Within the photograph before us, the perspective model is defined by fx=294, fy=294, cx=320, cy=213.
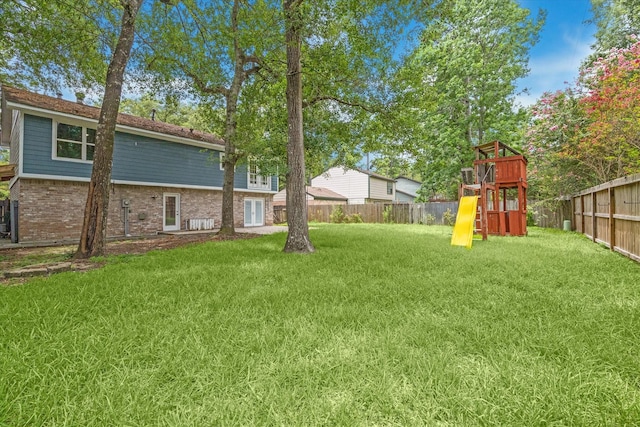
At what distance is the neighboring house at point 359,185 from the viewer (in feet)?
97.4

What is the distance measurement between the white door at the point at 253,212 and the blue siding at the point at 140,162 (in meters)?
1.41

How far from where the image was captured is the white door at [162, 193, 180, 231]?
1416cm

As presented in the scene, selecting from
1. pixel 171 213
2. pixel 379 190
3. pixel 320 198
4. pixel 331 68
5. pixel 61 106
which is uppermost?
pixel 331 68

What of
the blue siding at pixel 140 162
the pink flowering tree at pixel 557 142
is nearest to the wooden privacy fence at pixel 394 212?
the pink flowering tree at pixel 557 142

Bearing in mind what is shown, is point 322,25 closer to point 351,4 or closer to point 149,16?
point 351,4

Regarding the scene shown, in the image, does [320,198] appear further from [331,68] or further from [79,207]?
[331,68]

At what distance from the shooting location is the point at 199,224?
15195 millimetres

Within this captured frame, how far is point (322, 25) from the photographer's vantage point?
7527 mm

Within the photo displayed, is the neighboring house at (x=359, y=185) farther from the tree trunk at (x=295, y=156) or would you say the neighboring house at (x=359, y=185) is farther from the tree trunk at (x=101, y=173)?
the tree trunk at (x=101, y=173)

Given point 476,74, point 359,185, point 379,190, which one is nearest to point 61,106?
point 476,74

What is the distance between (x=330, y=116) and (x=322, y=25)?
4.12 metres

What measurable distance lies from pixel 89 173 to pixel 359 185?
22.9 metres

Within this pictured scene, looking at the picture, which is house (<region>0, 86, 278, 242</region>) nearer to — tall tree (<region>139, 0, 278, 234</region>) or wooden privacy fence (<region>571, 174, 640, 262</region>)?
tall tree (<region>139, 0, 278, 234</region>)

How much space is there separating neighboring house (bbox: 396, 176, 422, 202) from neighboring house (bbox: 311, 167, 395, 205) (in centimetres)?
547
